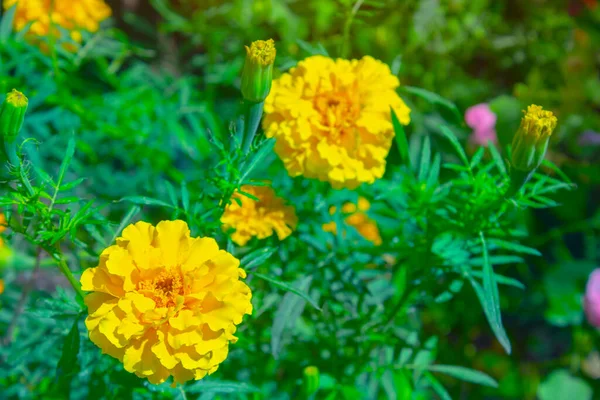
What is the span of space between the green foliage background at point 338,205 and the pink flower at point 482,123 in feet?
0.14

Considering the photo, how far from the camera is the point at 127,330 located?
707 millimetres

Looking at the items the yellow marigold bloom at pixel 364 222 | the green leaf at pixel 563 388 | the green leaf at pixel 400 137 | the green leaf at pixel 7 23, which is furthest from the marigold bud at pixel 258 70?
the green leaf at pixel 563 388

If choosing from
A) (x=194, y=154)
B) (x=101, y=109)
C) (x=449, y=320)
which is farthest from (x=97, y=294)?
(x=449, y=320)

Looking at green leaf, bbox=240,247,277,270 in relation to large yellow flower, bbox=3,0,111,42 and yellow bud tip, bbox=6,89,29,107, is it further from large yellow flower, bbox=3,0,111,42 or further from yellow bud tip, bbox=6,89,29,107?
large yellow flower, bbox=3,0,111,42

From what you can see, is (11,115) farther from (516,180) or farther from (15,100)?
(516,180)

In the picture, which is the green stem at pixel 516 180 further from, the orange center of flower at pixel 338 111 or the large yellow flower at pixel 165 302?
the large yellow flower at pixel 165 302

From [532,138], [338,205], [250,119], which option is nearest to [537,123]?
[532,138]

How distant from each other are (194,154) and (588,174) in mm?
1113

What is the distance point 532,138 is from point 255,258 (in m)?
0.37

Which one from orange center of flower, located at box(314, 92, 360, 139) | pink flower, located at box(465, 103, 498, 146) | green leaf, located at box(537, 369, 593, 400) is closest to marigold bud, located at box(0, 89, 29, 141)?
orange center of flower, located at box(314, 92, 360, 139)

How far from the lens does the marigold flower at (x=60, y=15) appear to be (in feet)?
Answer: 4.54

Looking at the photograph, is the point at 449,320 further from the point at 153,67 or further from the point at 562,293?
the point at 153,67

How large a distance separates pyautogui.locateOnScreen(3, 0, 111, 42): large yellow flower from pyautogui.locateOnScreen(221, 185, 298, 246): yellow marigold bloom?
25.2 inches

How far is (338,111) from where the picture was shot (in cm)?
95
